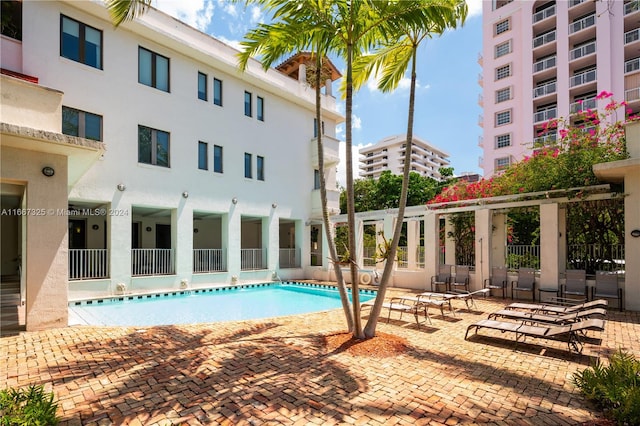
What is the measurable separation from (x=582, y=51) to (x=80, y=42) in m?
42.8

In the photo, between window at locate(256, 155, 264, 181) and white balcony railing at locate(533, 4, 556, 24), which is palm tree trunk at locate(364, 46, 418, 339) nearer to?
window at locate(256, 155, 264, 181)

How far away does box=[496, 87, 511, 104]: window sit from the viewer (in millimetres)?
39125

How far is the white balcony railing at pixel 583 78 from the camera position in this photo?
33500 millimetres

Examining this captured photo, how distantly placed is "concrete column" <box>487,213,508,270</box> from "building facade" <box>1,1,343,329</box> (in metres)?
9.66

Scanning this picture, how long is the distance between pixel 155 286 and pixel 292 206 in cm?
893

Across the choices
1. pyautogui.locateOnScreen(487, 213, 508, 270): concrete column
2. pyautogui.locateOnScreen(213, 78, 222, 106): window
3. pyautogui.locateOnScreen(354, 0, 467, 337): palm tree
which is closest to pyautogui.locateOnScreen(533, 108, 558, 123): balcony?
pyautogui.locateOnScreen(487, 213, 508, 270): concrete column

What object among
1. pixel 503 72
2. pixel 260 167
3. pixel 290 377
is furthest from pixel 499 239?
pixel 503 72

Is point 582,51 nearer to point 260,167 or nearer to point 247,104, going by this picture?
point 247,104

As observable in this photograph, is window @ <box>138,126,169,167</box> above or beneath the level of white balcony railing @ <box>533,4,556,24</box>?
beneath

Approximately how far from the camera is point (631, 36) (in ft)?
105

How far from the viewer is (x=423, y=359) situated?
5969 millimetres

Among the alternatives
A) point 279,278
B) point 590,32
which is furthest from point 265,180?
point 590,32

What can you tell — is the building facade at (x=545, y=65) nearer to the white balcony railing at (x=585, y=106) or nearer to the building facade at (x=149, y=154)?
the white balcony railing at (x=585, y=106)

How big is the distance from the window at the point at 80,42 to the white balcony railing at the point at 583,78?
4114cm
